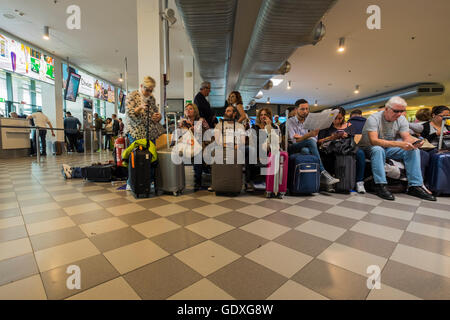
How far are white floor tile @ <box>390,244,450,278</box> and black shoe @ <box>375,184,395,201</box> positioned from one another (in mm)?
1477

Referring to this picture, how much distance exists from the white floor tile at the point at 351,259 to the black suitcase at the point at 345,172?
173 cm

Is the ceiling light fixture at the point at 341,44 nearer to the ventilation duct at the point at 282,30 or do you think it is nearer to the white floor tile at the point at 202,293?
the ventilation duct at the point at 282,30

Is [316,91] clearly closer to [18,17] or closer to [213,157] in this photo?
[213,157]

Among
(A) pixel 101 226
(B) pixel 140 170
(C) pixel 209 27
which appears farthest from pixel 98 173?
(C) pixel 209 27

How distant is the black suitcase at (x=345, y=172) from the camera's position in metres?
2.95

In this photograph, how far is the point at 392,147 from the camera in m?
3.04

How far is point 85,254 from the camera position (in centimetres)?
134

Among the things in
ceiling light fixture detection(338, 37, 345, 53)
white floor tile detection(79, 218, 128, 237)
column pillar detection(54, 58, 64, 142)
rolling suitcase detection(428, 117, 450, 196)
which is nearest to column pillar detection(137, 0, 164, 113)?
white floor tile detection(79, 218, 128, 237)

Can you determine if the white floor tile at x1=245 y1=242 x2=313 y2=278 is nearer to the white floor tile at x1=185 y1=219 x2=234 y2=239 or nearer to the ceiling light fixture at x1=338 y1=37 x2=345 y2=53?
the white floor tile at x1=185 y1=219 x2=234 y2=239

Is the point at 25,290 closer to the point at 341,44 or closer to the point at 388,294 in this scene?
the point at 388,294

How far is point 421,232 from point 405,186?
168 cm

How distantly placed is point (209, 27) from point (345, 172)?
3.69 metres

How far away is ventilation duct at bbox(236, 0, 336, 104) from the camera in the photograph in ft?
11.4
